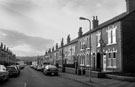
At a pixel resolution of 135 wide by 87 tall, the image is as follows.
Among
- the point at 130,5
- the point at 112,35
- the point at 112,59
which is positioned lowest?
the point at 112,59

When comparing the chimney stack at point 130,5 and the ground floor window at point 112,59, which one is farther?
the chimney stack at point 130,5

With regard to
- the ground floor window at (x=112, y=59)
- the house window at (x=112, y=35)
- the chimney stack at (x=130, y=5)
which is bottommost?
the ground floor window at (x=112, y=59)

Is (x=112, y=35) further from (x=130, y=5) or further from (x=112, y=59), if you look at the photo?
(x=130, y=5)

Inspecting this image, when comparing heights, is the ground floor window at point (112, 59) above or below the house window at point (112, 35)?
below

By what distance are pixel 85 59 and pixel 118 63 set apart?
14534mm

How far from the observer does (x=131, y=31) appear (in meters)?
28.0

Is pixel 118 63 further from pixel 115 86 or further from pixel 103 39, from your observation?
pixel 115 86

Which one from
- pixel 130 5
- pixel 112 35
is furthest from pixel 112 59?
pixel 130 5

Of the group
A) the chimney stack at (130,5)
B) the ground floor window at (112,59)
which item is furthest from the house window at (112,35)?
the chimney stack at (130,5)

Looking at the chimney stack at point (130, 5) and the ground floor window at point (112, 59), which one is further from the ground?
the chimney stack at point (130, 5)

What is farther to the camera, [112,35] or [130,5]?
[112,35]

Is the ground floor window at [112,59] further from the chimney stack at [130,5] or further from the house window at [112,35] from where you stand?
the chimney stack at [130,5]

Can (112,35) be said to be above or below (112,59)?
above

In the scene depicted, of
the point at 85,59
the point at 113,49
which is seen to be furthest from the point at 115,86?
the point at 85,59
